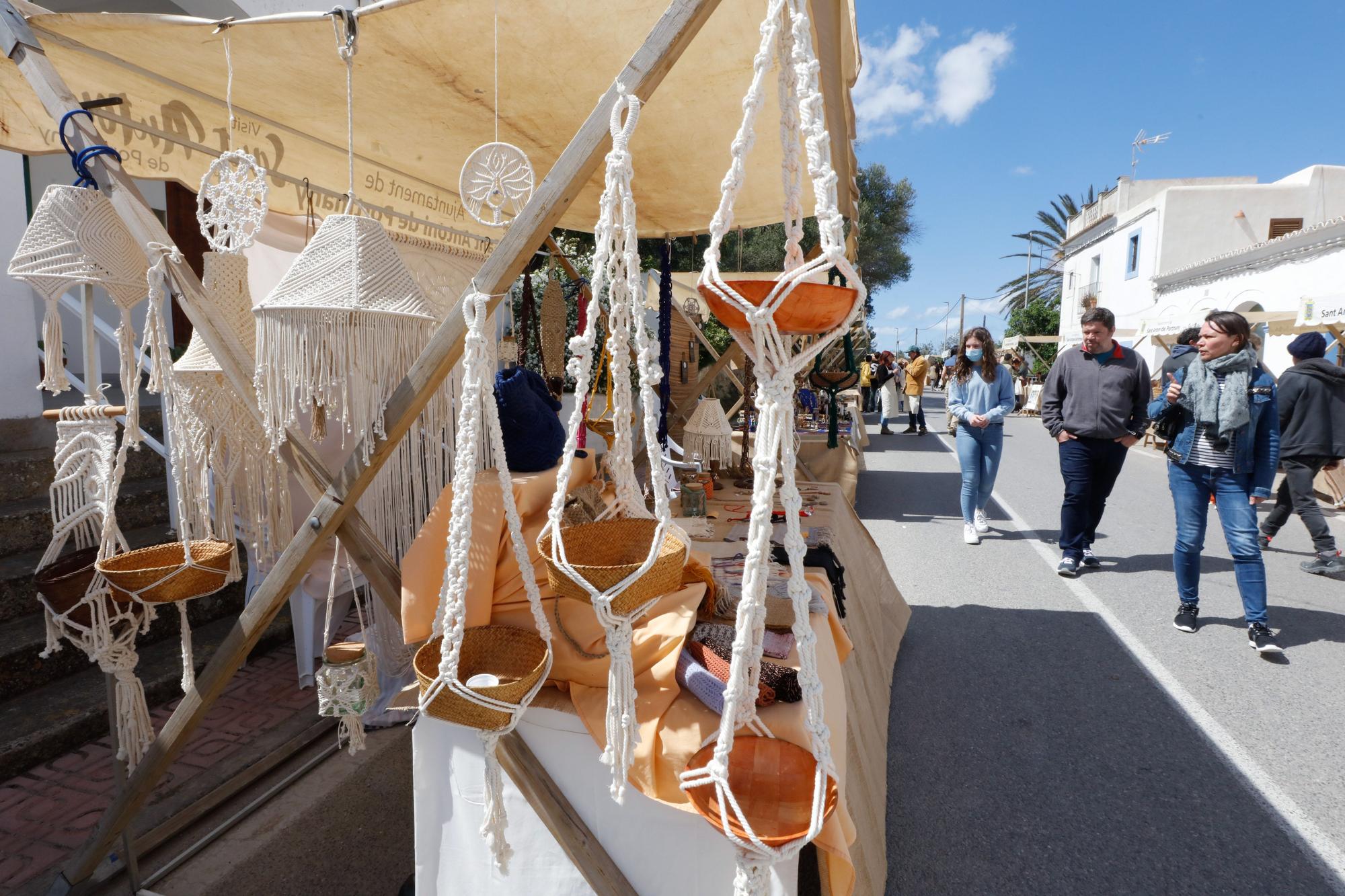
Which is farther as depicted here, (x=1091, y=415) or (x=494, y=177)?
(x=1091, y=415)

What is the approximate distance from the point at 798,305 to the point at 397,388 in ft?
3.26

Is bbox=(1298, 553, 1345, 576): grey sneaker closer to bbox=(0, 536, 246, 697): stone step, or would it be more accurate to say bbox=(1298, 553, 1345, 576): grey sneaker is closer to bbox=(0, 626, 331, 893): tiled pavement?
bbox=(0, 626, 331, 893): tiled pavement

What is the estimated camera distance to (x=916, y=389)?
14062mm

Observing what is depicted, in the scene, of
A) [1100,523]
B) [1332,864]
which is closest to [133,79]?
[1332,864]

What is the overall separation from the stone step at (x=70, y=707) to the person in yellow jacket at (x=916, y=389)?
12.7m

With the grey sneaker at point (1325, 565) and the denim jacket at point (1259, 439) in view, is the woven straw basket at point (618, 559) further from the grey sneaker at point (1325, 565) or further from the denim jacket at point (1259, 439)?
the grey sneaker at point (1325, 565)

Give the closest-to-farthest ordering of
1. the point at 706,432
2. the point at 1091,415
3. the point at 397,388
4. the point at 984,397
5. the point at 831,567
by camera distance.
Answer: the point at 397,388
the point at 831,567
the point at 706,432
the point at 1091,415
the point at 984,397

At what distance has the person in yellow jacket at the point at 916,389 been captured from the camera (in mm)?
13492

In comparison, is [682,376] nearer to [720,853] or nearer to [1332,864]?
[720,853]

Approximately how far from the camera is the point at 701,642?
1.76m

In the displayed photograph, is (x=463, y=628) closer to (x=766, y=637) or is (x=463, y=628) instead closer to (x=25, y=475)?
(x=766, y=637)

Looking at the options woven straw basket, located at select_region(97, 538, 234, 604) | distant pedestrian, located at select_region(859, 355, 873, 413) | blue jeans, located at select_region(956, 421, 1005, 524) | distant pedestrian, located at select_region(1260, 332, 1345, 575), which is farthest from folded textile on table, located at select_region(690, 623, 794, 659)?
distant pedestrian, located at select_region(859, 355, 873, 413)

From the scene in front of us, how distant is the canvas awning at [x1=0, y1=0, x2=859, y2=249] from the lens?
2154 mm

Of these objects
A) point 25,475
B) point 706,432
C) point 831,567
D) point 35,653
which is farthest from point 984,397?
point 25,475
